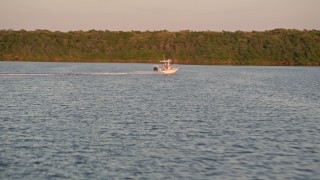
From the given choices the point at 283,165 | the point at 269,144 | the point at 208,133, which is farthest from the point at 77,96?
the point at 283,165

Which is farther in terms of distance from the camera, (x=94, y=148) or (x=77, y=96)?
(x=77, y=96)

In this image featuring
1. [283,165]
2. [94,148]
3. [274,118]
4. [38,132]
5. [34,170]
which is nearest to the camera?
[34,170]

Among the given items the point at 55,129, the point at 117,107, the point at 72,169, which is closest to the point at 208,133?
the point at 55,129

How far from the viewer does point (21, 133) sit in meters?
39.4

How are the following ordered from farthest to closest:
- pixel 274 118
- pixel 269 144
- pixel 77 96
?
pixel 77 96, pixel 274 118, pixel 269 144

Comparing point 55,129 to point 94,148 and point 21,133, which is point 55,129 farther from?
point 94,148

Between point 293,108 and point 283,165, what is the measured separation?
3480cm

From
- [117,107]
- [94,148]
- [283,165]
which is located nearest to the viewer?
[283,165]

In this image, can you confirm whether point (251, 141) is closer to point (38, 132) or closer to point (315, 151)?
point (315, 151)

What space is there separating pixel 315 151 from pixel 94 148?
1585cm

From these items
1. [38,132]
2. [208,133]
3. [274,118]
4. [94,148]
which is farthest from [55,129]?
[274,118]

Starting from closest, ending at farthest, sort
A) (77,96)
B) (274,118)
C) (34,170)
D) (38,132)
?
(34,170) < (38,132) < (274,118) < (77,96)

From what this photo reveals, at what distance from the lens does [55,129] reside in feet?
138

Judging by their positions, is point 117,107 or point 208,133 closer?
point 208,133
